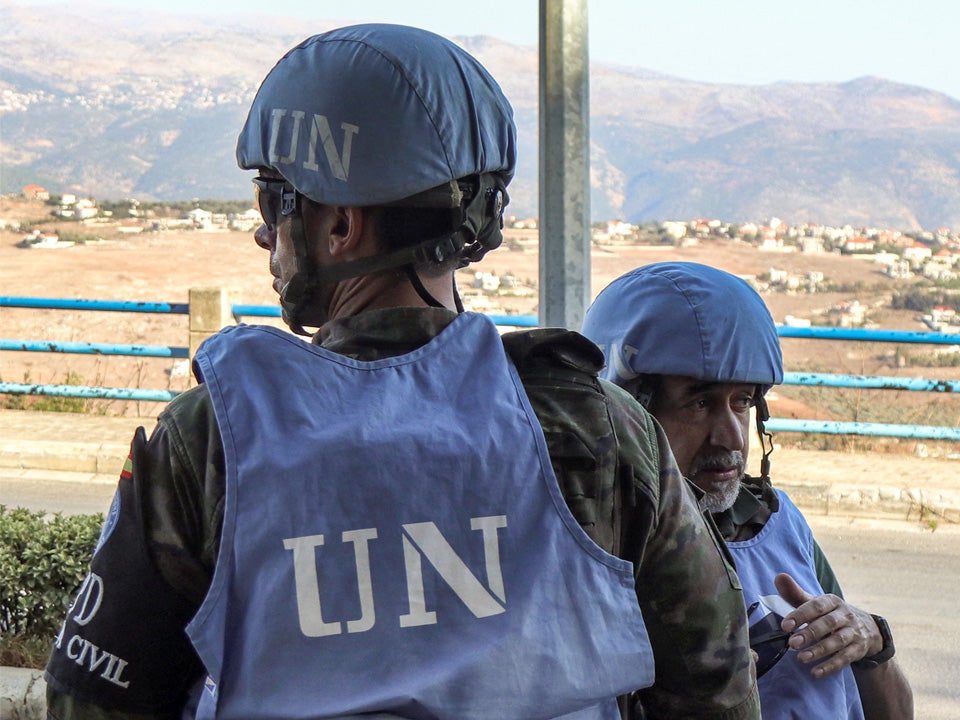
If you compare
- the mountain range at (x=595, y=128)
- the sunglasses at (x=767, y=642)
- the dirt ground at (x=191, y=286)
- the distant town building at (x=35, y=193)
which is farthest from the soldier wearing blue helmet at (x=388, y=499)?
the distant town building at (x=35, y=193)

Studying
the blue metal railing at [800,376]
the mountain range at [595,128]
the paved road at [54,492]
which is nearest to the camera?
the paved road at [54,492]

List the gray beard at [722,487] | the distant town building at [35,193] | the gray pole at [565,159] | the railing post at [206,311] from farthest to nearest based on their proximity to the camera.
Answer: the distant town building at [35,193]
the railing post at [206,311]
the gray pole at [565,159]
the gray beard at [722,487]

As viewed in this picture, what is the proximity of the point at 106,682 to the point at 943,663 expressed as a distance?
16.5ft

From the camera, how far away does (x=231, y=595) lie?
1104mm

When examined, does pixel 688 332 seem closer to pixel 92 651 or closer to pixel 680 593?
pixel 680 593

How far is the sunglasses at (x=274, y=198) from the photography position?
4.31 feet

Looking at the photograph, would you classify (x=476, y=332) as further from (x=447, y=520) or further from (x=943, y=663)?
(x=943, y=663)

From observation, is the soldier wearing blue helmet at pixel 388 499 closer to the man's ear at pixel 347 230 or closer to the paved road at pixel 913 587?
the man's ear at pixel 347 230

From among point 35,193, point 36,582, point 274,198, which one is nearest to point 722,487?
point 274,198

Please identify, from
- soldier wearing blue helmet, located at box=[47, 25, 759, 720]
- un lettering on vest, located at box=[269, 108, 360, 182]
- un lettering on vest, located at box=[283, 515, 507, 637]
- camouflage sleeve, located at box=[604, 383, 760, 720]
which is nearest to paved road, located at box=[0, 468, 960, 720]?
camouflage sleeve, located at box=[604, 383, 760, 720]

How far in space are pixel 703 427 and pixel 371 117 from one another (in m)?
1.07

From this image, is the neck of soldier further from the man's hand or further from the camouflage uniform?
the man's hand

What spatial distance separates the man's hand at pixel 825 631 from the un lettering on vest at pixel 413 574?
0.77 metres

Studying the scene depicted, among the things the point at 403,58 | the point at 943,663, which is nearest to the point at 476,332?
the point at 403,58
